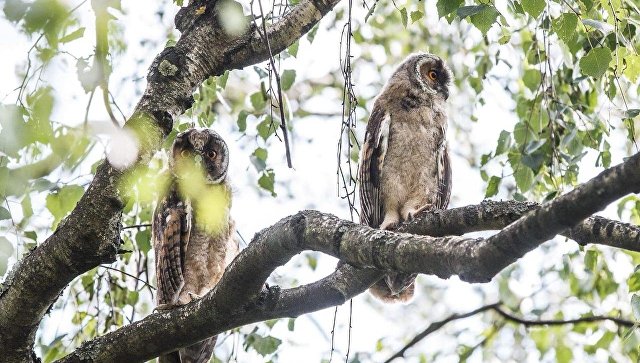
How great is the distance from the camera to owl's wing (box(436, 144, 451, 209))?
12.4 feet

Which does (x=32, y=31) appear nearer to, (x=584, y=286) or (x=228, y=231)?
(x=228, y=231)

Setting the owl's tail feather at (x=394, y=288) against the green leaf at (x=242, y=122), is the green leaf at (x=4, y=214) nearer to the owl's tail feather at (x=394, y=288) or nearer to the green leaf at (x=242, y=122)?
the green leaf at (x=242, y=122)

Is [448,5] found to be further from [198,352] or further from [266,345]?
[198,352]

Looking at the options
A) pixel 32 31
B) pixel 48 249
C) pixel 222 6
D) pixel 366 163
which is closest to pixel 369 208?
pixel 366 163

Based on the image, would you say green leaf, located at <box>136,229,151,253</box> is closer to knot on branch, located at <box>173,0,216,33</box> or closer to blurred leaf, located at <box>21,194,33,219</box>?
blurred leaf, located at <box>21,194,33,219</box>

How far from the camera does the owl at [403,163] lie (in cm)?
370

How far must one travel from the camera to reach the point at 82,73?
1.80m

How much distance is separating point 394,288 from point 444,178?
698mm

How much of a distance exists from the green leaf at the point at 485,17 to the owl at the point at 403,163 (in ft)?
4.78

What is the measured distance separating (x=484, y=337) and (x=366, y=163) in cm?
186

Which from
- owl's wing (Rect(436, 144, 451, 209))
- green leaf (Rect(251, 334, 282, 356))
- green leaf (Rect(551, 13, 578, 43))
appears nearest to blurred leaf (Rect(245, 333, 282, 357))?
green leaf (Rect(251, 334, 282, 356))

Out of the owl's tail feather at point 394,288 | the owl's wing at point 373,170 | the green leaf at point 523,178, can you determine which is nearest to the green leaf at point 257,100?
the owl's wing at point 373,170

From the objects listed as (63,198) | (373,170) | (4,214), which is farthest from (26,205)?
(373,170)

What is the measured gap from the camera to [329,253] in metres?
1.99
